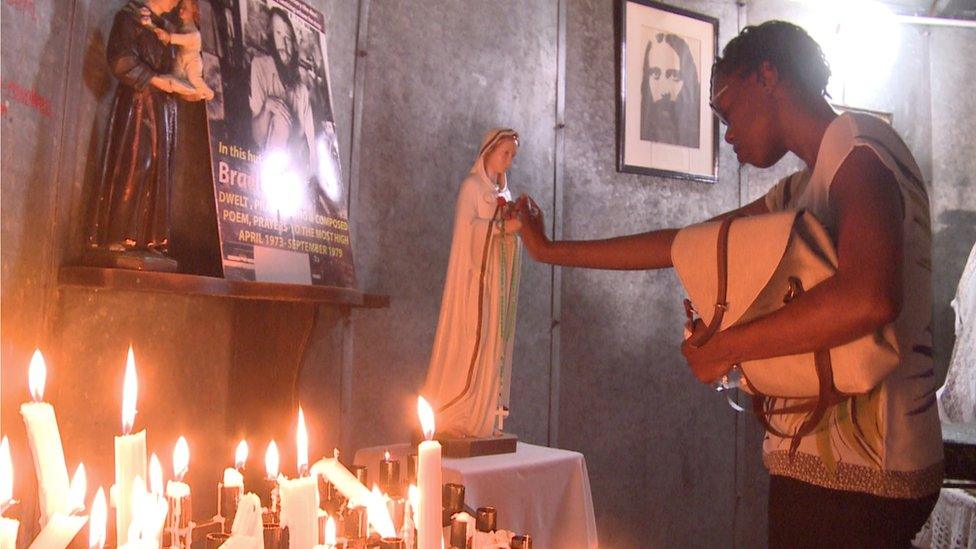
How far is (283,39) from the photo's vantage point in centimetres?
276

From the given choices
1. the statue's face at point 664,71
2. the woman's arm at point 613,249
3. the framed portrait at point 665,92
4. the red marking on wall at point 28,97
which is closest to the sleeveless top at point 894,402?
the woman's arm at point 613,249

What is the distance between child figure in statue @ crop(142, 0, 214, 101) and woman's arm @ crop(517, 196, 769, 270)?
101 cm

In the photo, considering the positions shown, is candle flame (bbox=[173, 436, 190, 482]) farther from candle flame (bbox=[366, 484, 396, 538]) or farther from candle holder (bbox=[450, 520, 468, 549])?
candle holder (bbox=[450, 520, 468, 549])

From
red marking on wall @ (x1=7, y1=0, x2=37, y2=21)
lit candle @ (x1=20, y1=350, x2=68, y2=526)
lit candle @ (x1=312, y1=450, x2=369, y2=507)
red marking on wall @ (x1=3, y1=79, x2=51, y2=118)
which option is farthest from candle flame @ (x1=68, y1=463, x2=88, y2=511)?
red marking on wall @ (x1=7, y1=0, x2=37, y2=21)

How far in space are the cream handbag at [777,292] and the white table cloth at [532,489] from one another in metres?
1.30

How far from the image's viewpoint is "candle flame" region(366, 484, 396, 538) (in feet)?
3.83

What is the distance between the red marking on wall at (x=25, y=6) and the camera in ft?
6.21

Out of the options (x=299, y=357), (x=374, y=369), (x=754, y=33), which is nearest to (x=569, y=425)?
(x=374, y=369)

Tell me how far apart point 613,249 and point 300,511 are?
1.06 m

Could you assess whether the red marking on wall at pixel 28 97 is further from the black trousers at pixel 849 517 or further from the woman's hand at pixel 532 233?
the black trousers at pixel 849 517

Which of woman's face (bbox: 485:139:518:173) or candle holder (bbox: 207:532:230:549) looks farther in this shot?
woman's face (bbox: 485:139:518:173)

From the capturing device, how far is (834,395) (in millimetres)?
1323

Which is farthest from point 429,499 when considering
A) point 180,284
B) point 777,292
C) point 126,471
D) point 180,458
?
point 180,284

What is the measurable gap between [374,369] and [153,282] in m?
1.55
